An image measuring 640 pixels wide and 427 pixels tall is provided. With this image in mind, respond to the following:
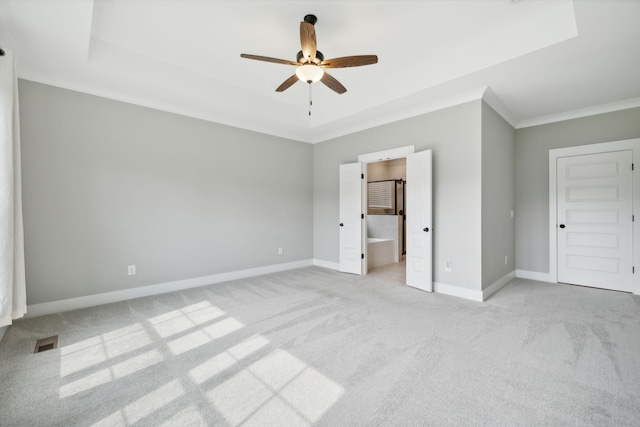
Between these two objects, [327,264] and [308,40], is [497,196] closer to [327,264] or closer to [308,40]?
[327,264]

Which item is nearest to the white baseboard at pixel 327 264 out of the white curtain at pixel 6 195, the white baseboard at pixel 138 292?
the white baseboard at pixel 138 292

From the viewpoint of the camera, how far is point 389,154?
4.51 m

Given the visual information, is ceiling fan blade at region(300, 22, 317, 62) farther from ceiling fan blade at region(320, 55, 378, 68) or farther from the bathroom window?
the bathroom window

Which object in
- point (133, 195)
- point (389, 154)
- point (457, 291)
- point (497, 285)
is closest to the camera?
point (133, 195)

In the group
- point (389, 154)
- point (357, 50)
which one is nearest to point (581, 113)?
point (389, 154)

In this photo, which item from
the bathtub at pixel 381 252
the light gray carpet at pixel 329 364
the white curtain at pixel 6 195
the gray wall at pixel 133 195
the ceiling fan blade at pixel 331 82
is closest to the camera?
the light gray carpet at pixel 329 364

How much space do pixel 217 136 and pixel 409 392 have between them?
4.25 metres

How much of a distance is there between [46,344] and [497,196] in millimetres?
5512

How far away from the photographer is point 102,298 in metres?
3.39

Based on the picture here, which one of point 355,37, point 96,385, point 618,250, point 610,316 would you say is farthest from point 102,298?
point 618,250

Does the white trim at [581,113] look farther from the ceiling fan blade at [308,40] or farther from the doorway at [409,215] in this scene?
the ceiling fan blade at [308,40]

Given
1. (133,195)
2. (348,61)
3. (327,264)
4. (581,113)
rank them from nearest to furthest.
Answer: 1. (348,61)
2. (133,195)
3. (581,113)
4. (327,264)

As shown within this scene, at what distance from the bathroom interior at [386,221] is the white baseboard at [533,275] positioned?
1.95 metres

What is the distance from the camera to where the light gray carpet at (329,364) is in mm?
1599
